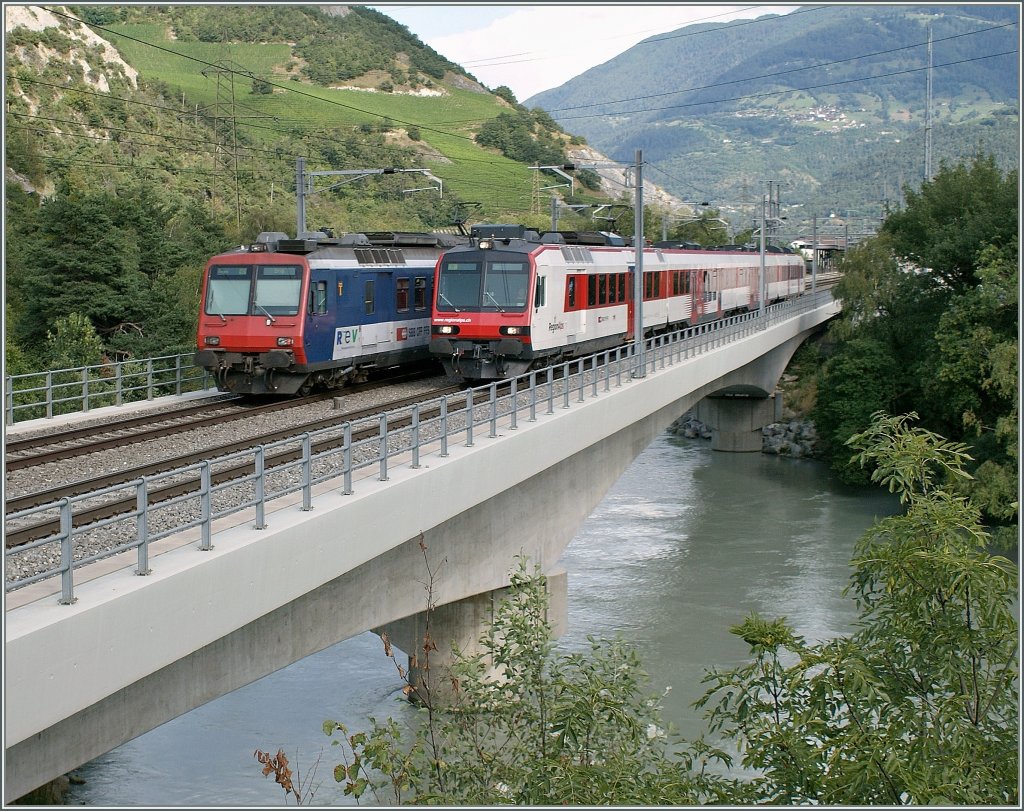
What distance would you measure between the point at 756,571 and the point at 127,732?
25385mm

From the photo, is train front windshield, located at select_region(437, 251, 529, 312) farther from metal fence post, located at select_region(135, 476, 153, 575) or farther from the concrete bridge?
metal fence post, located at select_region(135, 476, 153, 575)

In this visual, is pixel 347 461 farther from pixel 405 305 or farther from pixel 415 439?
pixel 405 305

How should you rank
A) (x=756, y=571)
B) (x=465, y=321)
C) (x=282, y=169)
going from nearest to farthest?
1. (x=465, y=321)
2. (x=756, y=571)
3. (x=282, y=169)

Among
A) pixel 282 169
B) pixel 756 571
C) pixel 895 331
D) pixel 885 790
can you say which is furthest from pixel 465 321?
pixel 282 169

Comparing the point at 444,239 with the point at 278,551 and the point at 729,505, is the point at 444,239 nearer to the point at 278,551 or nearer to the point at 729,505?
the point at 729,505

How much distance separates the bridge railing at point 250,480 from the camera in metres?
9.91

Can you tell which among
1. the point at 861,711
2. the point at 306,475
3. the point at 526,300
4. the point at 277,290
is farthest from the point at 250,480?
the point at 526,300

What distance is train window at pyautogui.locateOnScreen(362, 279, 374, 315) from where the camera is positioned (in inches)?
986

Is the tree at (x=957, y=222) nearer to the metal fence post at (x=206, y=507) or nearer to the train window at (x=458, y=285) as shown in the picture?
the train window at (x=458, y=285)

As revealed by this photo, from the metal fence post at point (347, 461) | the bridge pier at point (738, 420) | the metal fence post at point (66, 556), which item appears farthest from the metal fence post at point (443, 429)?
the bridge pier at point (738, 420)

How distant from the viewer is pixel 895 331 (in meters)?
50.7

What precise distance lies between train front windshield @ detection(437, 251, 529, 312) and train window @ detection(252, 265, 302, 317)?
13.3 feet

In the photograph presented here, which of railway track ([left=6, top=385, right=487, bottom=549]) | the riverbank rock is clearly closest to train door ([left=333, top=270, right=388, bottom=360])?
railway track ([left=6, top=385, right=487, bottom=549])

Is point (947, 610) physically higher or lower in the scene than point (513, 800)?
higher
